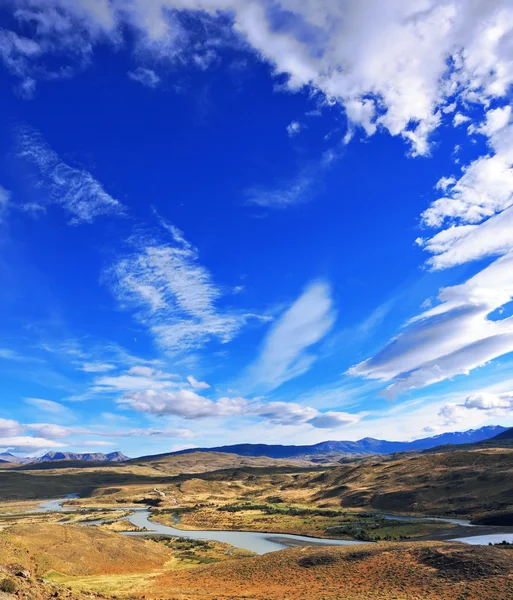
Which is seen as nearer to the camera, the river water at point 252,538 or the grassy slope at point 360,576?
the grassy slope at point 360,576

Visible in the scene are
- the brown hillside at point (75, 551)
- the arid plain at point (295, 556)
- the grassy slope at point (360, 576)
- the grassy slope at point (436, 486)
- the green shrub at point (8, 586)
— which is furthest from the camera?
the grassy slope at point (436, 486)

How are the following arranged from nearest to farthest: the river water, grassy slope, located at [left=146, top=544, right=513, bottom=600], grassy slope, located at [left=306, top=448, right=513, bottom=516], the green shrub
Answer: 1. the green shrub
2. grassy slope, located at [left=146, top=544, right=513, bottom=600]
3. the river water
4. grassy slope, located at [left=306, top=448, right=513, bottom=516]

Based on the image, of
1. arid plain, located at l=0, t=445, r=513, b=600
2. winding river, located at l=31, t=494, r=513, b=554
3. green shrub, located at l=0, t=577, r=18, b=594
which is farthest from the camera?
winding river, located at l=31, t=494, r=513, b=554

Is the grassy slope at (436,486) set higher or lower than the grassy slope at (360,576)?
higher

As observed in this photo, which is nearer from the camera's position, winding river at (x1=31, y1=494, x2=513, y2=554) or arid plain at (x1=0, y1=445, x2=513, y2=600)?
arid plain at (x1=0, y1=445, x2=513, y2=600)

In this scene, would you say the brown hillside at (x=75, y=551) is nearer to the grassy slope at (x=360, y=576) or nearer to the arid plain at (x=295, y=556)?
the arid plain at (x=295, y=556)

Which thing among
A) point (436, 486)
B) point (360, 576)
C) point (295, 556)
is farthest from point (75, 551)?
point (436, 486)

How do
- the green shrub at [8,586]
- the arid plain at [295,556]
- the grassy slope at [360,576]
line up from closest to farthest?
the green shrub at [8,586] < the grassy slope at [360,576] < the arid plain at [295,556]

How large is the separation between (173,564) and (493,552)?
3810 cm

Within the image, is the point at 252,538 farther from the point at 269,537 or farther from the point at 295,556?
the point at 295,556

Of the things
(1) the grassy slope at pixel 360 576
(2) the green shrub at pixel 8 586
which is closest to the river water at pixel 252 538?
(1) the grassy slope at pixel 360 576

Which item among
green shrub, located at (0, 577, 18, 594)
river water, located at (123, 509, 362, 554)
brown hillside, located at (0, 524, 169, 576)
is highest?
green shrub, located at (0, 577, 18, 594)

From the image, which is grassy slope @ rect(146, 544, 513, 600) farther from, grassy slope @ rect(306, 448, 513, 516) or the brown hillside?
grassy slope @ rect(306, 448, 513, 516)

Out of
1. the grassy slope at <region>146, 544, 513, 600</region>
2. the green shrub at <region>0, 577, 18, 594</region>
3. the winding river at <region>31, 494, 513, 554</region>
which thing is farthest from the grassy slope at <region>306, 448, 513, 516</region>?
the green shrub at <region>0, 577, 18, 594</region>
